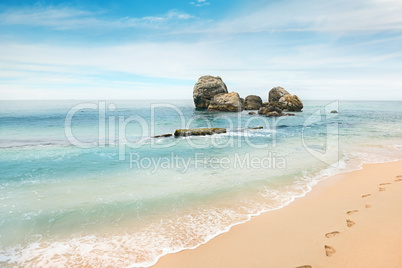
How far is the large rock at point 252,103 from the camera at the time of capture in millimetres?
63272

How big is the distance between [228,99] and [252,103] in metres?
8.52

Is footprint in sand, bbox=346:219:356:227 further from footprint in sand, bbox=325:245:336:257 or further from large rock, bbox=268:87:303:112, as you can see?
large rock, bbox=268:87:303:112

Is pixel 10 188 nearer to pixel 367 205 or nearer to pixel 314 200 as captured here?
pixel 314 200

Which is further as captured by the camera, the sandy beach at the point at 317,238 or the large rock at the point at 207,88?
the large rock at the point at 207,88

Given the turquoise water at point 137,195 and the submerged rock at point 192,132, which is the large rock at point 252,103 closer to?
the submerged rock at point 192,132

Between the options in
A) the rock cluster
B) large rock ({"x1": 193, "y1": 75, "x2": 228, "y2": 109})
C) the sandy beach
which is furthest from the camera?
large rock ({"x1": 193, "y1": 75, "x2": 228, "y2": 109})

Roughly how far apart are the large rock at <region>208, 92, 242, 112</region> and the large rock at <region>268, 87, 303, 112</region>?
32.8ft

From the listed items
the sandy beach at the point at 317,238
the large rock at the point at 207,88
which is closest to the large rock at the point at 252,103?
Answer: the large rock at the point at 207,88

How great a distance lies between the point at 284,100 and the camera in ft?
191

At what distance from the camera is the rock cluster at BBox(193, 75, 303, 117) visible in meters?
58.4

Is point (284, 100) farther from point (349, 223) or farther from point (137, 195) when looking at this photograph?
point (137, 195)

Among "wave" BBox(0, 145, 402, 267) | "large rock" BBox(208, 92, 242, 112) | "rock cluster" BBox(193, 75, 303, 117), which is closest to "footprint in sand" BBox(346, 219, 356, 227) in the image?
"wave" BBox(0, 145, 402, 267)

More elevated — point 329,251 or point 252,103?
point 252,103

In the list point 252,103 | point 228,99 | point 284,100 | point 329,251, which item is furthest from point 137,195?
point 252,103
